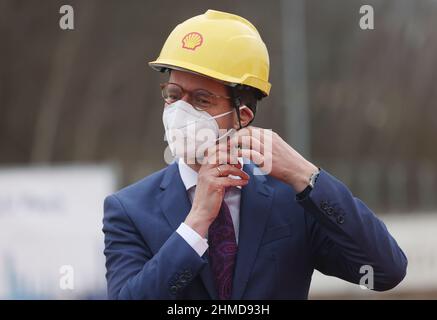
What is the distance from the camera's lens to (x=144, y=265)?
9.96 feet

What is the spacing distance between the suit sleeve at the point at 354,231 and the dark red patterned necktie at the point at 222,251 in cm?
28

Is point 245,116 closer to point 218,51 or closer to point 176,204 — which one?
point 218,51

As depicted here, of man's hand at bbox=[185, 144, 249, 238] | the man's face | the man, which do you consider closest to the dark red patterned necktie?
the man

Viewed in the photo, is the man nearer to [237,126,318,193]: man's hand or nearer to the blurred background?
[237,126,318,193]: man's hand

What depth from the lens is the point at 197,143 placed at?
3205mm

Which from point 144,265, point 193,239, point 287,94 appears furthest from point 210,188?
point 287,94

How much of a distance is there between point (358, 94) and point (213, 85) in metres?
27.8

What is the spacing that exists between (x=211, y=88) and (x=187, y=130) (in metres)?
0.17

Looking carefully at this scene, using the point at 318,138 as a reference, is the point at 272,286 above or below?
above

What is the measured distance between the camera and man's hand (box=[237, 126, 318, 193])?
119 inches

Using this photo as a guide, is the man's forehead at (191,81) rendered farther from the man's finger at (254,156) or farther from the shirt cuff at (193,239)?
the shirt cuff at (193,239)

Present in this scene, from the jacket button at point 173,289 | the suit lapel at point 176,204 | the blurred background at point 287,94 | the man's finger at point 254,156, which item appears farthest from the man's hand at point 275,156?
the blurred background at point 287,94
